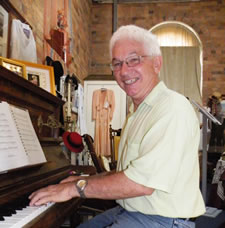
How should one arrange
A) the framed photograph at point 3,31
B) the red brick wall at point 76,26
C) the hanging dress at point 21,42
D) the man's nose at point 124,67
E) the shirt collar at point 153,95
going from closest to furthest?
the shirt collar at point 153,95 < the man's nose at point 124,67 < the framed photograph at point 3,31 < the hanging dress at point 21,42 < the red brick wall at point 76,26

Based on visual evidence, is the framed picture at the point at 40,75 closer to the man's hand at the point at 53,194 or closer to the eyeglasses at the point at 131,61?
the eyeglasses at the point at 131,61

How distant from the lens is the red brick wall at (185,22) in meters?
6.73

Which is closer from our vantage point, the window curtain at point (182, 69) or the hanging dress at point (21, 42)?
the hanging dress at point (21, 42)

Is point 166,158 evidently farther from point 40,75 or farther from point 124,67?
point 40,75

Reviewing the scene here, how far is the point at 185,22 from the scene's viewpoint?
22.4ft

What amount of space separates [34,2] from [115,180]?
2732 mm

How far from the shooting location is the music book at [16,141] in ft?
3.69

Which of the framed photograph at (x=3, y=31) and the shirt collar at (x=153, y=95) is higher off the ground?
the framed photograph at (x=3, y=31)

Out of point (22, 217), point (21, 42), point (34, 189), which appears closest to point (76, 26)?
point (21, 42)

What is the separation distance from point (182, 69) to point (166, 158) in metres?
5.98

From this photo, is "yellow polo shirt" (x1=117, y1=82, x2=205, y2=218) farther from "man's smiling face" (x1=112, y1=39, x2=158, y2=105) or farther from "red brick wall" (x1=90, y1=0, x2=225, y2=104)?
"red brick wall" (x1=90, y1=0, x2=225, y2=104)

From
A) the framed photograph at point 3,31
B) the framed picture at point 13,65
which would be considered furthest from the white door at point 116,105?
the framed picture at point 13,65

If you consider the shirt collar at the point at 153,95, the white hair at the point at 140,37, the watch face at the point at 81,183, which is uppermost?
the white hair at the point at 140,37

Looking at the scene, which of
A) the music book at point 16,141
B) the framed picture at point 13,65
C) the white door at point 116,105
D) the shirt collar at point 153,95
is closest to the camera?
the music book at point 16,141
